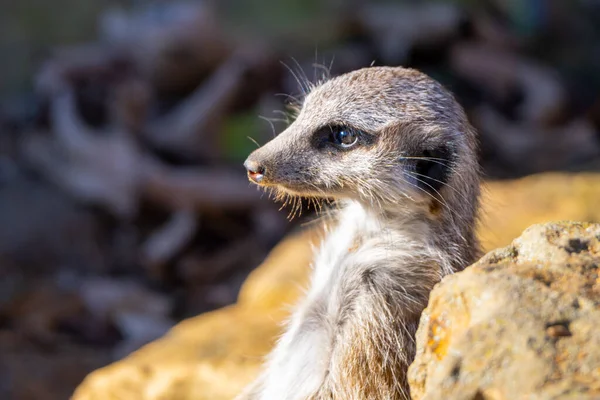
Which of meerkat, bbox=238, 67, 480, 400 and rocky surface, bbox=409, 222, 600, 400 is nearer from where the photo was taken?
rocky surface, bbox=409, 222, 600, 400

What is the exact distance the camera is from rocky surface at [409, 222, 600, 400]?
113 centimetres

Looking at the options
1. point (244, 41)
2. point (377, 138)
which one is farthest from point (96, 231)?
point (377, 138)

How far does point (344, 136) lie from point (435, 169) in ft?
0.89

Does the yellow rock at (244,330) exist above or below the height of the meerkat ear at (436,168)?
below

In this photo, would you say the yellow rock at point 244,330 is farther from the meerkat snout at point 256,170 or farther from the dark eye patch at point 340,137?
the meerkat snout at point 256,170

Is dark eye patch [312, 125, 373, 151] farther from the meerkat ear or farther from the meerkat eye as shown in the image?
the meerkat ear

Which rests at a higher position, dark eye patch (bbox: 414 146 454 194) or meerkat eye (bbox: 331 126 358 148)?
meerkat eye (bbox: 331 126 358 148)

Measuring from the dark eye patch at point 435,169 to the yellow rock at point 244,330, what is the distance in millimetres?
395

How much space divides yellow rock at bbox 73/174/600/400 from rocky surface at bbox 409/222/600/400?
3.22 ft

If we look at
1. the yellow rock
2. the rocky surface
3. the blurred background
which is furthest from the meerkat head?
the blurred background

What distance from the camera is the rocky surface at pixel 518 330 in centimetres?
113

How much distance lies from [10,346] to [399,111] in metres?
3.87

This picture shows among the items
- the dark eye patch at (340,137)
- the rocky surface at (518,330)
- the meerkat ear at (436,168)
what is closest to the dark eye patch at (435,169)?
the meerkat ear at (436,168)

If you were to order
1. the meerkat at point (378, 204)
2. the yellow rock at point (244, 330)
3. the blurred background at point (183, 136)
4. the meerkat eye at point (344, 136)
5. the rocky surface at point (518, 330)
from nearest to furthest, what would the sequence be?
the rocky surface at point (518, 330) → the meerkat at point (378, 204) → the meerkat eye at point (344, 136) → the yellow rock at point (244, 330) → the blurred background at point (183, 136)
